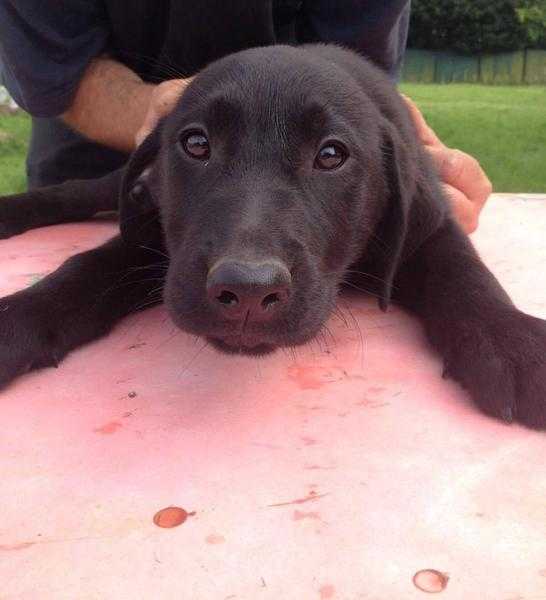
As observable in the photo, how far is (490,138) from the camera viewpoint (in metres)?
8.96

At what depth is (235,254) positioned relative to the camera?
1282 millimetres

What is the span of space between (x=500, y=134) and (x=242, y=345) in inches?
336

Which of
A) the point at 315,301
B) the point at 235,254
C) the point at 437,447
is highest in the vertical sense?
the point at 235,254

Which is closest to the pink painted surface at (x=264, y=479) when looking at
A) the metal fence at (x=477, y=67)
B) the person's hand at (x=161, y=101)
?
the person's hand at (x=161, y=101)

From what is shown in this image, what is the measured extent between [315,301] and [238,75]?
2.03 ft

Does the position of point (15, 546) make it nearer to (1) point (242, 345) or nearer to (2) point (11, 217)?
(1) point (242, 345)

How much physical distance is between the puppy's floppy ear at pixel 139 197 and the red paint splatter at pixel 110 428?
0.80 m

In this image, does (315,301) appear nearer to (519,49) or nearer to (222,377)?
(222,377)

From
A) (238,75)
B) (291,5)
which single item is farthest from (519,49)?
(238,75)

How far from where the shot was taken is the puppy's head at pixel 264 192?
4.36ft

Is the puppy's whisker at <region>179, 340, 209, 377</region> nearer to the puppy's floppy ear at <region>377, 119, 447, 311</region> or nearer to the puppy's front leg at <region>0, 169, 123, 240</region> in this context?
the puppy's floppy ear at <region>377, 119, 447, 311</region>

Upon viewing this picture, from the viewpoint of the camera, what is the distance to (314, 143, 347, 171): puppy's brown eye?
1.70 m

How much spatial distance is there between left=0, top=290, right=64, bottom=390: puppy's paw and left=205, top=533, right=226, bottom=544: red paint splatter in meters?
0.65

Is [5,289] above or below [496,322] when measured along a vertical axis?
below
